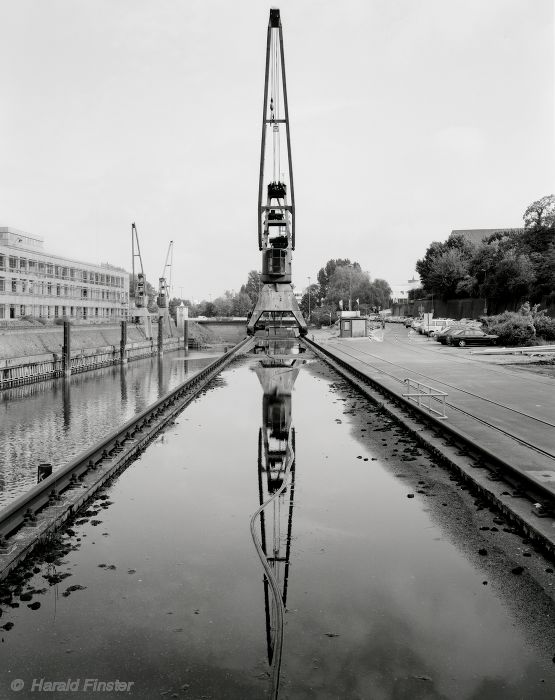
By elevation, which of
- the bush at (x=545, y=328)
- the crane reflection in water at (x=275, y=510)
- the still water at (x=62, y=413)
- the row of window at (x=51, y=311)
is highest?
the row of window at (x=51, y=311)

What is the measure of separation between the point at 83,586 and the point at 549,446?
9.03 metres

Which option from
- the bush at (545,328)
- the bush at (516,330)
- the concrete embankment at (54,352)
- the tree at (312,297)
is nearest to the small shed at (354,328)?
the bush at (516,330)

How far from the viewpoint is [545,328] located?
4441cm

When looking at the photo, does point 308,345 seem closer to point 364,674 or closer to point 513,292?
point 513,292

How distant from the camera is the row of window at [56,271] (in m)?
57.2

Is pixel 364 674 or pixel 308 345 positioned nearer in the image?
pixel 364 674

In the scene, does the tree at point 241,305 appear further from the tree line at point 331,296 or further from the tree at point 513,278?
the tree at point 513,278

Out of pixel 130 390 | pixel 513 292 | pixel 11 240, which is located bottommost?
pixel 130 390

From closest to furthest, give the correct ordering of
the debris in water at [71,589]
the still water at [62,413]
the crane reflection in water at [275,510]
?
the crane reflection in water at [275,510] < the debris in water at [71,589] < the still water at [62,413]

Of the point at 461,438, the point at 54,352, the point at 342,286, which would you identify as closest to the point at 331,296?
the point at 342,286

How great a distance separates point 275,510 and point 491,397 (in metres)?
11.9

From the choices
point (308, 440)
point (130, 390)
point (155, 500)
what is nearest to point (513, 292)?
point (130, 390)

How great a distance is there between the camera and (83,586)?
6457mm

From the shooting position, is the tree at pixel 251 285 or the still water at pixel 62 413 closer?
the still water at pixel 62 413
